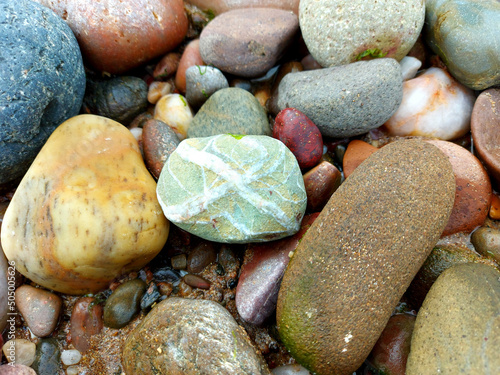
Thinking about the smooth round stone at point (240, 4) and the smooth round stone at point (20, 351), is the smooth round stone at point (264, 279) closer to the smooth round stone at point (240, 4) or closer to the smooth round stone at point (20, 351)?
A: the smooth round stone at point (20, 351)

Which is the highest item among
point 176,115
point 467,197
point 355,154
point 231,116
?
point 231,116

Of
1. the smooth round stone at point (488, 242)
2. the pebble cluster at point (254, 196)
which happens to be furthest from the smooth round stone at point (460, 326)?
the smooth round stone at point (488, 242)

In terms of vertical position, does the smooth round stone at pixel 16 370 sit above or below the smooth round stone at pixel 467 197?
below

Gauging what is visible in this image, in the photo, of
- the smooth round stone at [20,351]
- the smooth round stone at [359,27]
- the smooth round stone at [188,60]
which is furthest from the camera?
the smooth round stone at [188,60]

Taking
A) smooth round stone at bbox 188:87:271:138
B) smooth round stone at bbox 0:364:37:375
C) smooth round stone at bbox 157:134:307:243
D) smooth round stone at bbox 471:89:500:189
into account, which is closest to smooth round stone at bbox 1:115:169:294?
smooth round stone at bbox 157:134:307:243

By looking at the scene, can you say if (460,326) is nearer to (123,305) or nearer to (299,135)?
(299,135)

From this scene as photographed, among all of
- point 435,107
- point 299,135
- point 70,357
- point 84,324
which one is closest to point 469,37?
point 435,107

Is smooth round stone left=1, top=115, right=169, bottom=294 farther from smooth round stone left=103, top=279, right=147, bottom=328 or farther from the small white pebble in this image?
the small white pebble
